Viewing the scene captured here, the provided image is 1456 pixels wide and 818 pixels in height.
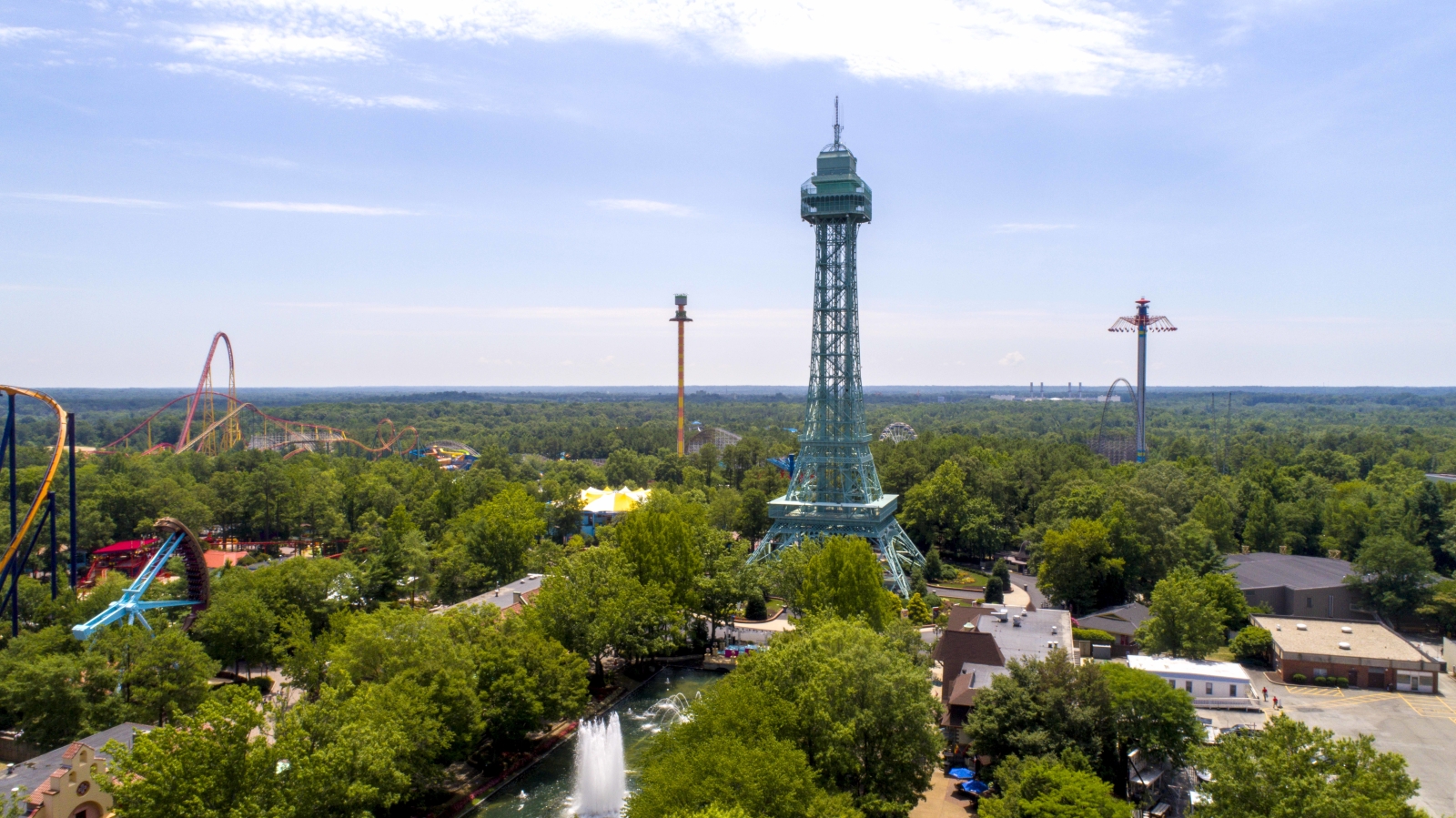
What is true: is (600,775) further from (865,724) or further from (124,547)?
(124,547)

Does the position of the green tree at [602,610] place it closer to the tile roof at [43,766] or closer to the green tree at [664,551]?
the green tree at [664,551]

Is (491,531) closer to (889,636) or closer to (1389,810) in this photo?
(889,636)

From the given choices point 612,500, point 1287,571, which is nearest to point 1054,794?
point 1287,571

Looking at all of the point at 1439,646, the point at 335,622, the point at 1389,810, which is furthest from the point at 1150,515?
the point at 335,622

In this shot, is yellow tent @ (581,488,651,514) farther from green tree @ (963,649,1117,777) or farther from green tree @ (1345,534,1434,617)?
green tree @ (1345,534,1434,617)

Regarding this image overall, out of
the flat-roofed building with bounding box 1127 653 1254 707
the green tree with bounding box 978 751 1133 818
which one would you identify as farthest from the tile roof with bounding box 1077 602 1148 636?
the green tree with bounding box 978 751 1133 818

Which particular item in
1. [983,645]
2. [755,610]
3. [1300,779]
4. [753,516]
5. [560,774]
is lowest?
[560,774]

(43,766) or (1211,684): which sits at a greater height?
(43,766)
